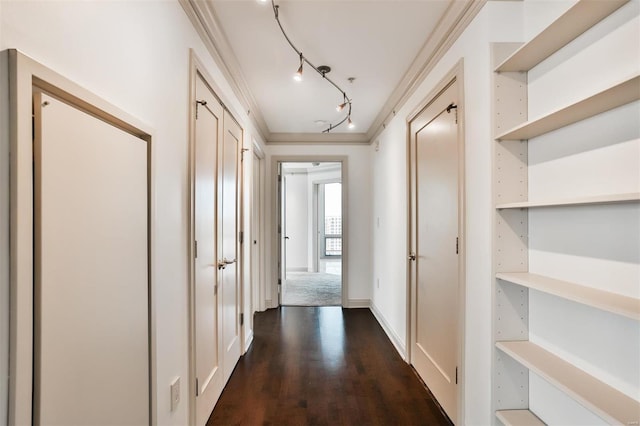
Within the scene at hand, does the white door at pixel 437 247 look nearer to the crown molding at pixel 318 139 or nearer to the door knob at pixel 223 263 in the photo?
the door knob at pixel 223 263

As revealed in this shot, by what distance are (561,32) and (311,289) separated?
16.6 ft

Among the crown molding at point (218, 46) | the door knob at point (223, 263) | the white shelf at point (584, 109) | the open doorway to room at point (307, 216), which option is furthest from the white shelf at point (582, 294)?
the open doorway to room at point (307, 216)

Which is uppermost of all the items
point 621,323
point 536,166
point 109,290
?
point 536,166

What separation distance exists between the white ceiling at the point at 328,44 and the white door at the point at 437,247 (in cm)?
44

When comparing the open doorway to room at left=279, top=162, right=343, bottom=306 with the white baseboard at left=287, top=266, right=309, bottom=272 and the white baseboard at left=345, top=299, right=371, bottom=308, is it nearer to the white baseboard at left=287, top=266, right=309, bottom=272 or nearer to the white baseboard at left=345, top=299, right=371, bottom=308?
the white baseboard at left=287, top=266, right=309, bottom=272

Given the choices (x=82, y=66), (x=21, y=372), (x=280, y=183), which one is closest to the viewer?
(x=21, y=372)

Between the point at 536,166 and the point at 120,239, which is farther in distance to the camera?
the point at 536,166

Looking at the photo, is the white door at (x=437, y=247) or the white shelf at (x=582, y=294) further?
the white door at (x=437, y=247)

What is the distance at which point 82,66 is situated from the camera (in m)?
0.93

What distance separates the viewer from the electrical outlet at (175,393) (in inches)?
60.7

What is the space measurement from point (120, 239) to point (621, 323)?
1.71m

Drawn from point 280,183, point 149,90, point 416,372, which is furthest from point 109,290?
point 280,183

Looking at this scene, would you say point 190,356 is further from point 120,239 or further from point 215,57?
point 215,57

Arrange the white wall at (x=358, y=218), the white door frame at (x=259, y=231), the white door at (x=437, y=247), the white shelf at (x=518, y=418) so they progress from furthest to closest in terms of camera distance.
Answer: the white wall at (x=358, y=218)
the white door frame at (x=259, y=231)
the white door at (x=437, y=247)
the white shelf at (x=518, y=418)
